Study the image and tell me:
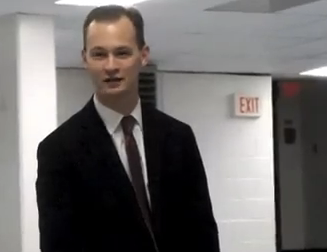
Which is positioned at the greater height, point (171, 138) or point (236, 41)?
point (236, 41)

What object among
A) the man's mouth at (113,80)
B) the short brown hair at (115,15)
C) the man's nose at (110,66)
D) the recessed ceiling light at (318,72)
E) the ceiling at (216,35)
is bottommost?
the man's mouth at (113,80)

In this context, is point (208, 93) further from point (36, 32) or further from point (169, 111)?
point (36, 32)

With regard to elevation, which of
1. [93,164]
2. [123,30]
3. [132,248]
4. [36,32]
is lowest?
[132,248]

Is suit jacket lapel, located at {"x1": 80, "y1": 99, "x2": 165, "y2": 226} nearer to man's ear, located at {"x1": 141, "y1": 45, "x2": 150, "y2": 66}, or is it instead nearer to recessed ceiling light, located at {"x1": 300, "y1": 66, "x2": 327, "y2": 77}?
man's ear, located at {"x1": 141, "y1": 45, "x2": 150, "y2": 66}

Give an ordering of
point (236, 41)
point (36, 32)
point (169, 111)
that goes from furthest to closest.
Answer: point (169, 111) → point (236, 41) → point (36, 32)

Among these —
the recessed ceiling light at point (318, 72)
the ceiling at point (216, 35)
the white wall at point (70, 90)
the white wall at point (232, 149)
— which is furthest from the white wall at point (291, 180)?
the white wall at point (70, 90)

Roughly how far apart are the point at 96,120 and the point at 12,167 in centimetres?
353

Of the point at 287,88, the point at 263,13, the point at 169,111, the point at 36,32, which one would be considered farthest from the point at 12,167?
the point at 287,88

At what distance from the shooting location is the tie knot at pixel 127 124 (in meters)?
1.51

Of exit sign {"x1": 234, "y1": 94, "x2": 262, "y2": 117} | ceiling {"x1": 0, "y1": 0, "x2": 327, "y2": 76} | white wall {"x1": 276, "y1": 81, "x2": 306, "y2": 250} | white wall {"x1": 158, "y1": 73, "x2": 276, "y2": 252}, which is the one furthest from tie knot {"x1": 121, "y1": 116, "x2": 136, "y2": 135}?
white wall {"x1": 276, "y1": 81, "x2": 306, "y2": 250}

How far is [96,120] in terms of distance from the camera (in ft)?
4.94

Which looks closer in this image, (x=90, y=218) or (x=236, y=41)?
(x=90, y=218)

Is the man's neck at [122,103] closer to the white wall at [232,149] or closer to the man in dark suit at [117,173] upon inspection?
the man in dark suit at [117,173]

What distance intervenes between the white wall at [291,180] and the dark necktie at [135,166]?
8.43m
